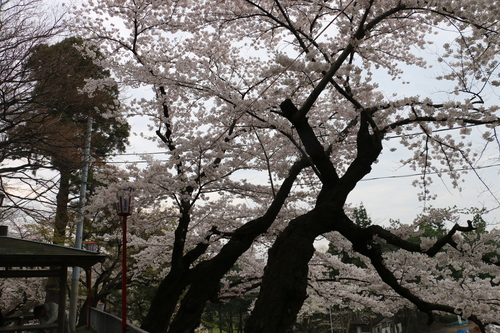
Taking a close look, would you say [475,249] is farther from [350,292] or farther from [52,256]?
[350,292]

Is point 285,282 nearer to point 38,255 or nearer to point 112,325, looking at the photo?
point 38,255

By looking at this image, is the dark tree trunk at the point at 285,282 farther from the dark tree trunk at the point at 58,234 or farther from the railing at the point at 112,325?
the dark tree trunk at the point at 58,234

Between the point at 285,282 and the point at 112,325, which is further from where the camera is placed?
the point at 112,325

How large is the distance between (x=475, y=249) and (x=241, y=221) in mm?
6354

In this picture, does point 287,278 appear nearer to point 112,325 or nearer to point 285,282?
point 285,282

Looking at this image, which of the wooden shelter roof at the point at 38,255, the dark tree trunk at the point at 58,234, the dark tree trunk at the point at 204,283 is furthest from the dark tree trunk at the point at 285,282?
the dark tree trunk at the point at 58,234

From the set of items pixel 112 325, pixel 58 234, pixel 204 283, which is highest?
pixel 58 234

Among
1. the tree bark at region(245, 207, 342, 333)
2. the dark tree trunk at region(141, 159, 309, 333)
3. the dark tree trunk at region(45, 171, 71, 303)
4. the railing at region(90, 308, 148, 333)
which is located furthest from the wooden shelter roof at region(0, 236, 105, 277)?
the dark tree trunk at region(45, 171, 71, 303)

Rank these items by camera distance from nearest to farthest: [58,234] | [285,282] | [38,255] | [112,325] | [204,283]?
[285,282], [38,255], [204,283], [112,325], [58,234]

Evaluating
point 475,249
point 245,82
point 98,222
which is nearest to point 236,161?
point 245,82

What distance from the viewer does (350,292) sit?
12797mm

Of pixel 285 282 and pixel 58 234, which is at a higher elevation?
pixel 58 234

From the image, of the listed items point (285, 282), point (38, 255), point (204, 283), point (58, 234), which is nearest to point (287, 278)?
point (285, 282)

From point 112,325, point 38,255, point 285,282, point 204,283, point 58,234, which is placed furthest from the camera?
point 58,234
